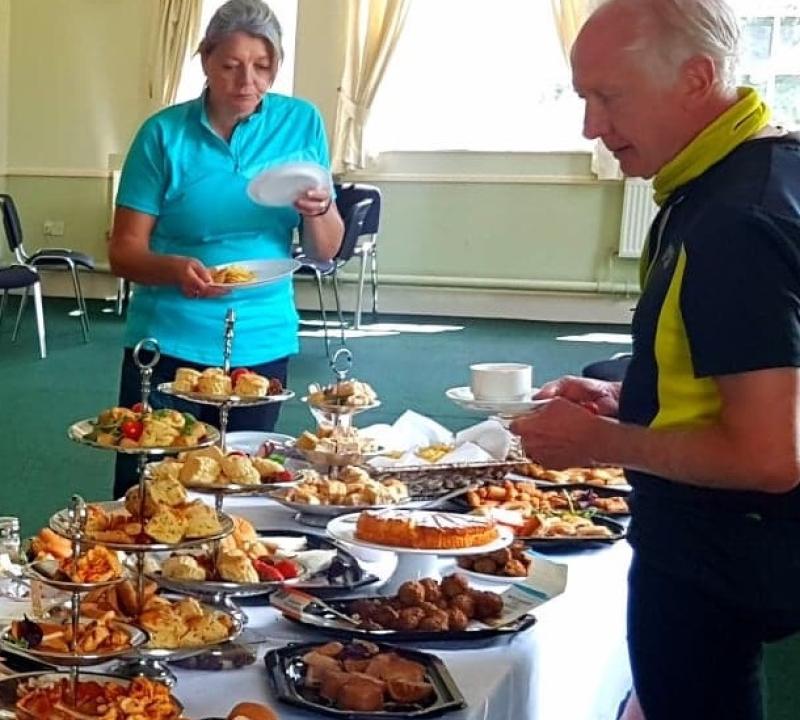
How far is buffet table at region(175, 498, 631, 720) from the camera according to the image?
112 centimetres

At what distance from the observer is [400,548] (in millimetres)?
1384

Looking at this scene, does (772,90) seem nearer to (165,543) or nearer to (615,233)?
(615,233)

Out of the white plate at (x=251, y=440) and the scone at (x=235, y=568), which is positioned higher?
the scone at (x=235, y=568)

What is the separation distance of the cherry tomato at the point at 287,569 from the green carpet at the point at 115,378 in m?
1.43

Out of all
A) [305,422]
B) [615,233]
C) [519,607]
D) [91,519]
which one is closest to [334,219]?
[519,607]

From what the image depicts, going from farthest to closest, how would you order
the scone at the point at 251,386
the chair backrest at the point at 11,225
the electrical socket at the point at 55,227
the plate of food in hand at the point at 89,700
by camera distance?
the electrical socket at the point at 55,227 < the chair backrest at the point at 11,225 < the scone at the point at 251,386 < the plate of food in hand at the point at 89,700

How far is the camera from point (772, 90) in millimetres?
6918

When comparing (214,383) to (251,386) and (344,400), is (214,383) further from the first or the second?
(344,400)

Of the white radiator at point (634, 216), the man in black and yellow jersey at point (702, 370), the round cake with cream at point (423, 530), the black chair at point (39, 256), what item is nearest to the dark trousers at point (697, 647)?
the man in black and yellow jersey at point (702, 370)

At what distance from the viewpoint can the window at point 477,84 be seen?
723 centimetres

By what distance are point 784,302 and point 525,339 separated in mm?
5713

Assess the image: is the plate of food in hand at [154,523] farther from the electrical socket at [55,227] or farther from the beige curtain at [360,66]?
the electrical socket at [55,227]

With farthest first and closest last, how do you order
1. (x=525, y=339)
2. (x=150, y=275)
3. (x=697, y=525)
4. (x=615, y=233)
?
1. (x=615, y=233)
2. (x=525, y=339)
3. (x=150, y=275)
4. (x=697, y=525)

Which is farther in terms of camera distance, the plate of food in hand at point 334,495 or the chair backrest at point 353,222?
the chair backrest at point 353,222
